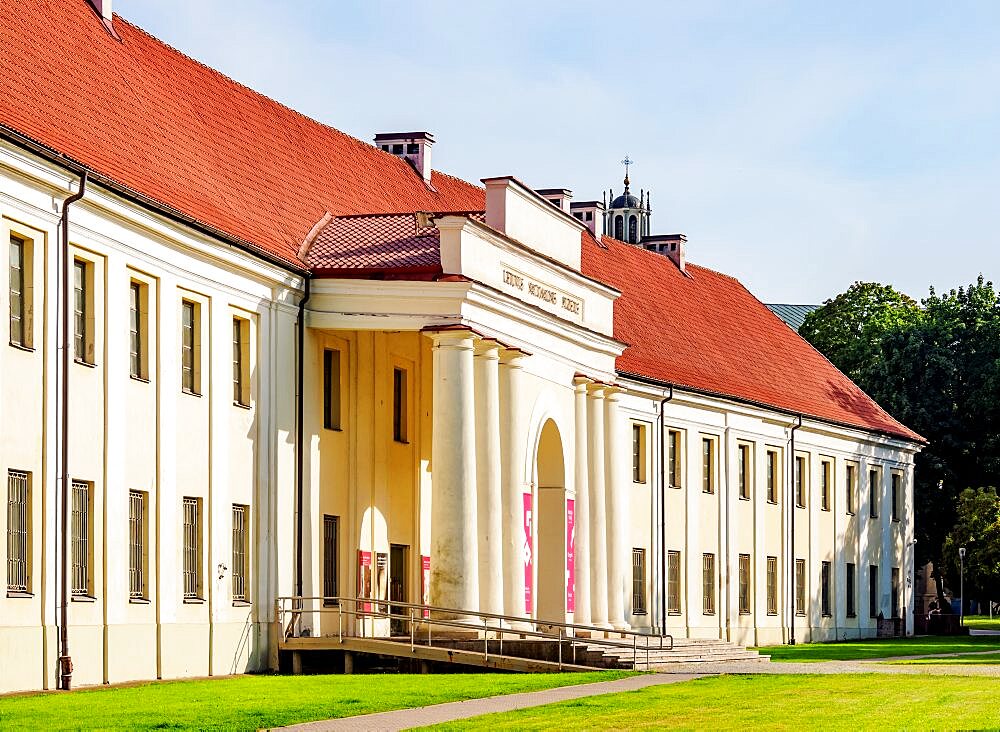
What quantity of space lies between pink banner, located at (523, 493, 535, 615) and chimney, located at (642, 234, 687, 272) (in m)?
25.6

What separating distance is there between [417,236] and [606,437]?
10066 mm

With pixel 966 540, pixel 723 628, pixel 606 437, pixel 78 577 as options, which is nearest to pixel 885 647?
pixel 723 628

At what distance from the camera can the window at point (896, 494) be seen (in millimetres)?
70125

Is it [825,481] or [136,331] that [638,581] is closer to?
[825,481]

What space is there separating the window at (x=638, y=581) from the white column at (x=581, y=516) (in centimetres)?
801

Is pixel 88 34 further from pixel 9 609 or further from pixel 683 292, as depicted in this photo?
pixel 683 292

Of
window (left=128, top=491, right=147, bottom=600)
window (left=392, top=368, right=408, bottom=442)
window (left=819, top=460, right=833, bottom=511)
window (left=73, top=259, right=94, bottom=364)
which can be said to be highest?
window (left=73, top=259, right=94, bottom=364)

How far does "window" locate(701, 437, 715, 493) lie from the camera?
187 ft

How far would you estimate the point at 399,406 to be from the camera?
4156cm

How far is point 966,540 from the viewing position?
2803 inches

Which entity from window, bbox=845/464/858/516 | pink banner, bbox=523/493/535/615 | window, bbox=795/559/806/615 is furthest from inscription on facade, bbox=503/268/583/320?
window, bbox=845/464/858/516

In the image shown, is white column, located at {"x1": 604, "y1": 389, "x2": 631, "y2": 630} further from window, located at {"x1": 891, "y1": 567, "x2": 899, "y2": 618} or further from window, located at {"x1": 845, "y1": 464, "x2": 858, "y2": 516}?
window, located at {"x1": 891, "y1": 567, "x2": 899, "y2": 618}

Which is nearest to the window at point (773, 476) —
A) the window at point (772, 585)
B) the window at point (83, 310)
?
the window at point (772, 585)

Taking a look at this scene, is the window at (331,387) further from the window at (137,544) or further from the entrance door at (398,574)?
the window at (137,544)
